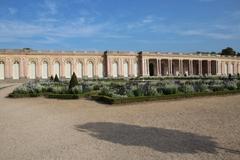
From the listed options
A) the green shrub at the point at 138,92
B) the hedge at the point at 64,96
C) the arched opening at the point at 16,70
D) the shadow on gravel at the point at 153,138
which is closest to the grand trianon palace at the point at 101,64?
the arched opening at the point at 16,70

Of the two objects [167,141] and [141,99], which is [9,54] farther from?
[167,141]

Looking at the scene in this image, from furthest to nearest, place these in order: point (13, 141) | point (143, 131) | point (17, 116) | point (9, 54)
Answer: point (9, 54) → point (17, 116) → point (143, 131) → point (13, 141)

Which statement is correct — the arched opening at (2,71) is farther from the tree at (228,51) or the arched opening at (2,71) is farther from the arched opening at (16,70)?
the tree at (228,51)

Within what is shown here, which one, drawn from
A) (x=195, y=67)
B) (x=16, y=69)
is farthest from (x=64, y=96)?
(x=195, y=67)

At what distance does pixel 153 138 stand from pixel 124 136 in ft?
2.73

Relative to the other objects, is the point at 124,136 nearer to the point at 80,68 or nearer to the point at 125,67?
the point at 80,68

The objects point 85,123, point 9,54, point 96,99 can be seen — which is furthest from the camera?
point 9,54

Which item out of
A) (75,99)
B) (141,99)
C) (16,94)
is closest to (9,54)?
(16,94)

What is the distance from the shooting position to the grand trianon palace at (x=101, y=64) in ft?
193

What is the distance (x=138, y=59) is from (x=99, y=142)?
61679mm

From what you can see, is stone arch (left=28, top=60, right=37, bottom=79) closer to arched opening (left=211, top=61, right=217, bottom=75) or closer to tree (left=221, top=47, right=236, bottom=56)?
arched opening (left=211, top=61, right=217, bottom=75)

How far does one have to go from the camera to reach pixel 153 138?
311 inches

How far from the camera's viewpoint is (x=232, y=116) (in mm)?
10719

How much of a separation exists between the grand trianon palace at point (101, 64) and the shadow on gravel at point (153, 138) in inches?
2054
